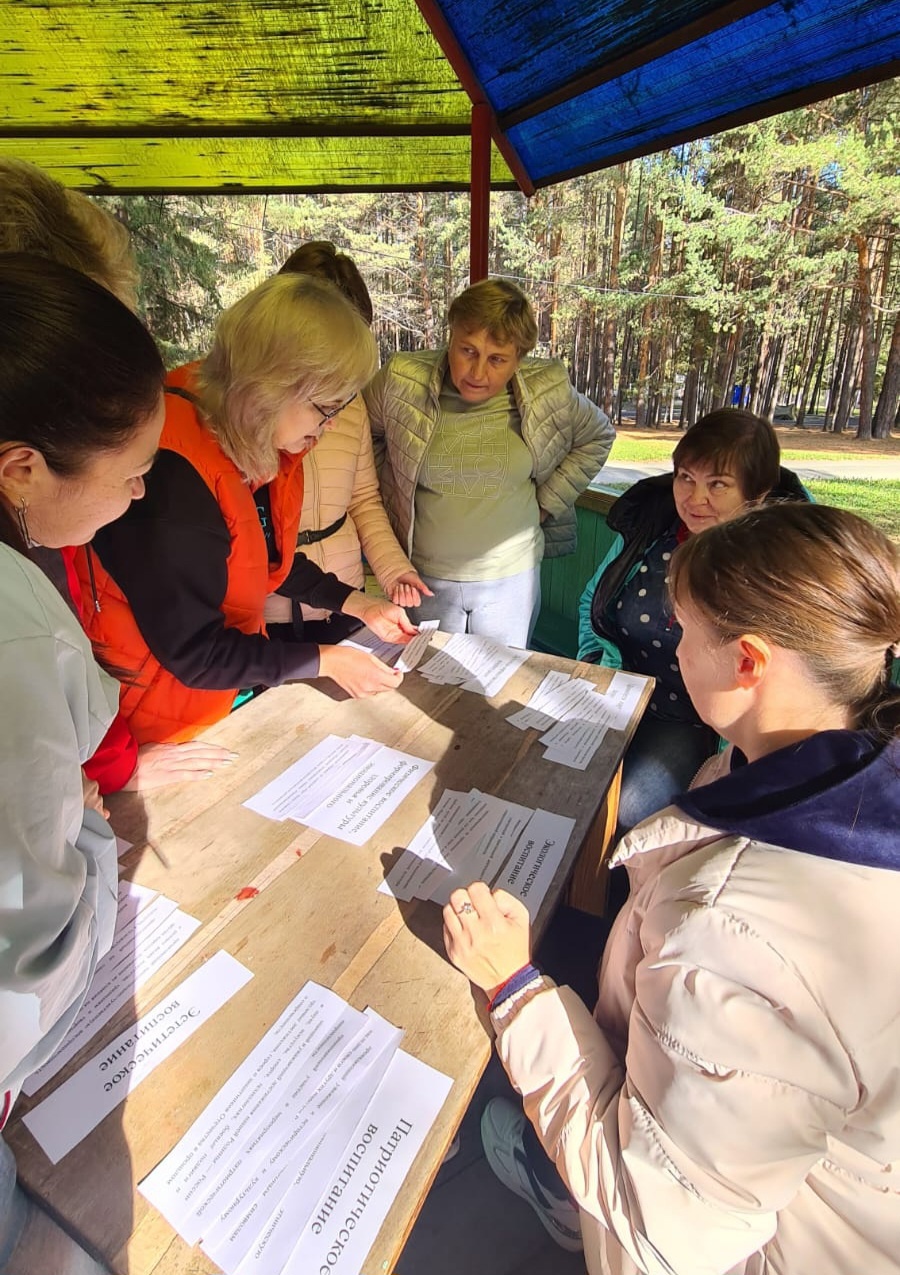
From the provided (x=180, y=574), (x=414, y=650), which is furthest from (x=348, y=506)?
(x=180, y=574)

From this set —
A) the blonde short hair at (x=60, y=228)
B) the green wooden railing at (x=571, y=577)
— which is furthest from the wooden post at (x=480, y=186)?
the blonde short hair at (x=60, y=228)

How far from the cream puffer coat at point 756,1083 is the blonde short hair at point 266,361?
1055 millimetres

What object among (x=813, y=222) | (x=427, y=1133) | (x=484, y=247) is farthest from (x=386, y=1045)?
(x=813, y=222)

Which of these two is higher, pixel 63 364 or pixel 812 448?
pixel 63 364

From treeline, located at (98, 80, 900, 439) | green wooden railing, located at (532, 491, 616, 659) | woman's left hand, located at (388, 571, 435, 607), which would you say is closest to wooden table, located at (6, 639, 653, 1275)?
woman's left hand, located at (388, 571, 435, 607)

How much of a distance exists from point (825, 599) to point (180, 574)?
1.02m

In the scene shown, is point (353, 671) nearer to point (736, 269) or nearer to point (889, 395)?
point (889, 395)

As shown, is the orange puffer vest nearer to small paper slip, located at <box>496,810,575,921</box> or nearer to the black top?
the black top

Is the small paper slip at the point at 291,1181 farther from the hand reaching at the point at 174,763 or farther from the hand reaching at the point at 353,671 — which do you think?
the hand reaching at the point at 353,671

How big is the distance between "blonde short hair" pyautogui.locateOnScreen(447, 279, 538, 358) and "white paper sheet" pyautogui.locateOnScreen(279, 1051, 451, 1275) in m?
2.11

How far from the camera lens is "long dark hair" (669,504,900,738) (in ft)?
2.62

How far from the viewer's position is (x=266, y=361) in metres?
1.24

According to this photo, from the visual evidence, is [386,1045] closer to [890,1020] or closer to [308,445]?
[890,1020]

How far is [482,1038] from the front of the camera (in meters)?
0.78
